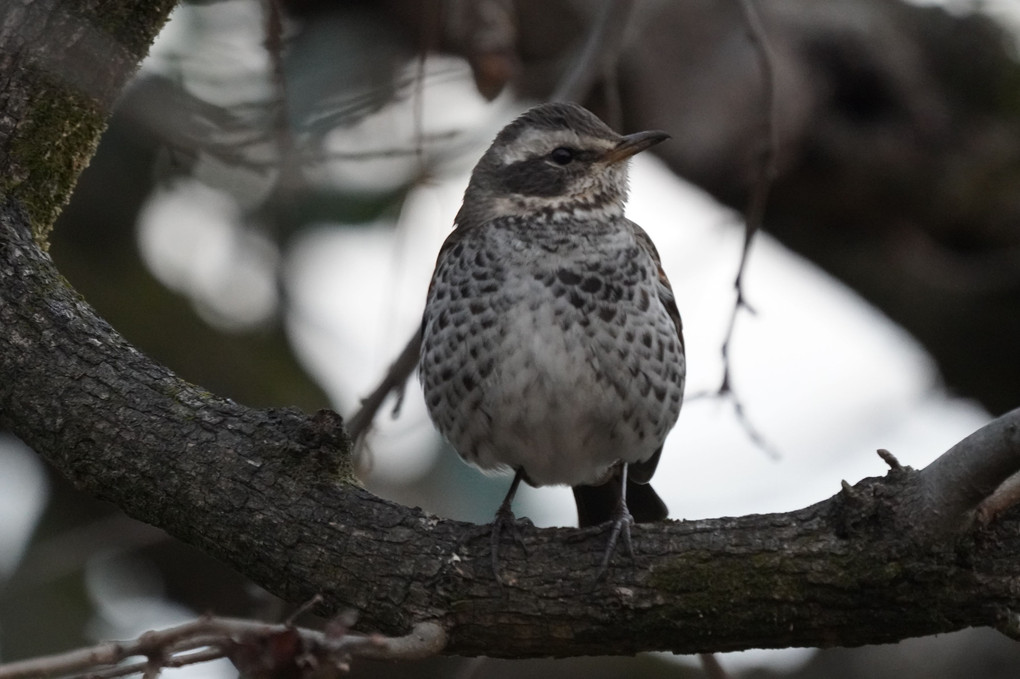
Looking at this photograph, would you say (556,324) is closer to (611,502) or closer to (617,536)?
(617,536)

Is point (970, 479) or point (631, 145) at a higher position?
point (631, 145)

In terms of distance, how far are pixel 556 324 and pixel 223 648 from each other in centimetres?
226

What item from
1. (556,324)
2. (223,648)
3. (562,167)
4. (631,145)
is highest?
(631,145)

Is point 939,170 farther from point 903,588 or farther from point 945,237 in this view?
point 903,588

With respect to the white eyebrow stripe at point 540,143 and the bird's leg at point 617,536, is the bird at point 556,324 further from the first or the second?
the bird's leg at point 617,536

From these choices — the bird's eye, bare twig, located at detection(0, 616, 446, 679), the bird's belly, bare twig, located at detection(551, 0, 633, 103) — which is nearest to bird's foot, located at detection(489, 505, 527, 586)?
the bird's belly

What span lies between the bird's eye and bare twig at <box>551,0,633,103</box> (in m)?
0.19

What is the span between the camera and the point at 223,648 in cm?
233

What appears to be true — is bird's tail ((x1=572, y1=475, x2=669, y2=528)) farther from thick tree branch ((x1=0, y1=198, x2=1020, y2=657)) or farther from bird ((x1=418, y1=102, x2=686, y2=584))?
thick tree branch ((x1=0, y1=198, x2=1020, y2=657))

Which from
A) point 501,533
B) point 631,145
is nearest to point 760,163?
point 631,145

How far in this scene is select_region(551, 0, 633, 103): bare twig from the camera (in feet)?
16.2

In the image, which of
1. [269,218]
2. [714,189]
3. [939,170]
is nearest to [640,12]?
[714,189]

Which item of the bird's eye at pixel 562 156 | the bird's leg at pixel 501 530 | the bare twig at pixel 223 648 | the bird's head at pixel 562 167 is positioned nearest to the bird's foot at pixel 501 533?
the bird's leg at pixel 501 530

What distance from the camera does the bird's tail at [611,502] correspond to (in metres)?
5.12
